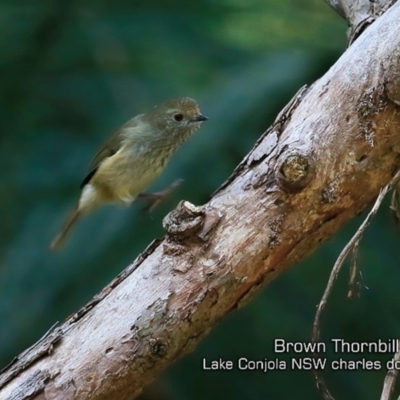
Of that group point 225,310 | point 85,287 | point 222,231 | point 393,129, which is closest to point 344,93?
point 393,129

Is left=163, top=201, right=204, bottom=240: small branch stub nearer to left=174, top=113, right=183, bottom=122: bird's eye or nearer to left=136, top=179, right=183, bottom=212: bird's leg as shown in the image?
left=136, top=179, right=183, bottom=212: bird's leg

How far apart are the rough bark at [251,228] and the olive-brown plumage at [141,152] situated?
2.87 ft

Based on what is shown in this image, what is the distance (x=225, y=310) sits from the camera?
3.91ft

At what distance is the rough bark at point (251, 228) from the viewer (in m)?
1.17

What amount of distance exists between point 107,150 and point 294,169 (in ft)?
3.62

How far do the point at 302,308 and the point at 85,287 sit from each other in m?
0.67

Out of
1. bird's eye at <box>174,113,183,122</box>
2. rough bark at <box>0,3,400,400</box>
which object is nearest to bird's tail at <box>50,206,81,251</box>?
bird's eye at <box>174,113,183,122</box>

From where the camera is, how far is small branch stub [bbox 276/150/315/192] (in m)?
1.14

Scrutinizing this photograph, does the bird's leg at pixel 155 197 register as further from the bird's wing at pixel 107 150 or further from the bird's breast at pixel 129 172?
the bird's wing at pixel 107 150

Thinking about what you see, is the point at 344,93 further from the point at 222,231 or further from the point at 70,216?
the point at 70,216

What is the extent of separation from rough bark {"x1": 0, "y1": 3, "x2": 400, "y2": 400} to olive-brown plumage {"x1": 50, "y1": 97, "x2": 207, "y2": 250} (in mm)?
874

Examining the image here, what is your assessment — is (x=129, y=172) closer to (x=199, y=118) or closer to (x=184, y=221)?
(x=199, y=118)

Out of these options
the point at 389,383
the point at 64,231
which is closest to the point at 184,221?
the point at 389,383

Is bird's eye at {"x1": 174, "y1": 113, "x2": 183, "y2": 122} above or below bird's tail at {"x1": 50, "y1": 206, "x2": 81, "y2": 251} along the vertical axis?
below
